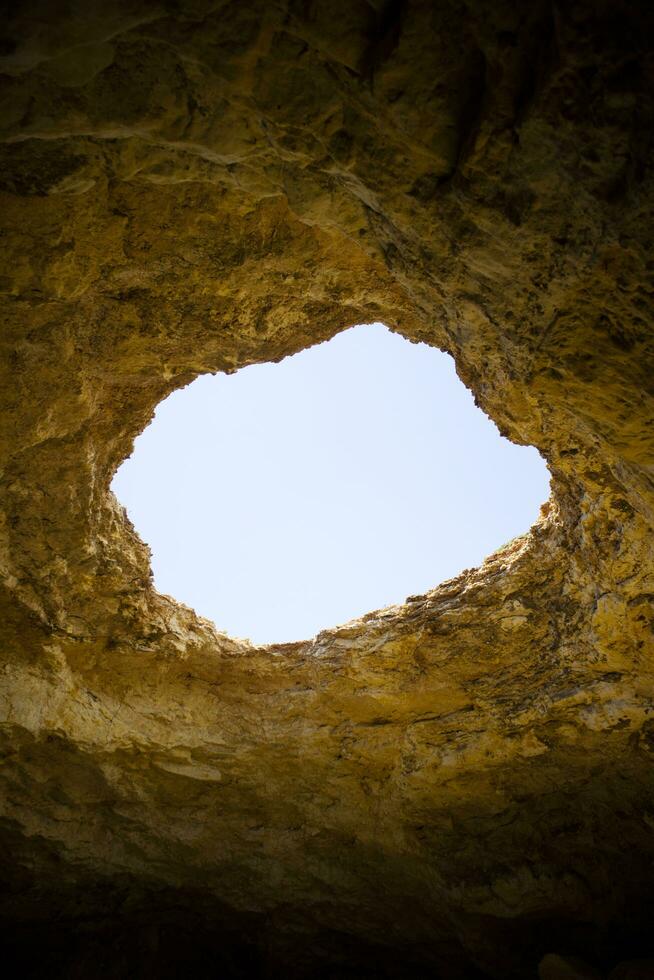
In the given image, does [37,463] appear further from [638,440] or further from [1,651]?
[638,440]

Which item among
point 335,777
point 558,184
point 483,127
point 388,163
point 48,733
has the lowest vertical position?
point 335,777

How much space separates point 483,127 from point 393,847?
5.09 metres

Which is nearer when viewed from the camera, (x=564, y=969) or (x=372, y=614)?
(x=564, y=969)

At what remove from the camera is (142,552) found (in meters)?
4.68

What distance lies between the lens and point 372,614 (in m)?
4.99

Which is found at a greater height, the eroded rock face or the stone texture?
the eroded rock face

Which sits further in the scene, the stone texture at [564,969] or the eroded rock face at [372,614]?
the stone texture at [564,969]

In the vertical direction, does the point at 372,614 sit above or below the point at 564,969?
above

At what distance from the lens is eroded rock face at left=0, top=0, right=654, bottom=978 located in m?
2.05

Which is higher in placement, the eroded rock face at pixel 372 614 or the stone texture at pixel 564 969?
the eroded rock face at pixel 372 614

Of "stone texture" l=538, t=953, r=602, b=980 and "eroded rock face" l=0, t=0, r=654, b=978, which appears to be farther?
"stone texture" l=538, t=953, r=602, b=980

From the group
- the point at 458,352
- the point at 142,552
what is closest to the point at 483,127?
the point at 458,352

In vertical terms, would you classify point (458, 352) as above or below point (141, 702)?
above

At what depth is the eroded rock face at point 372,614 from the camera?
80.9 inches
